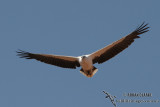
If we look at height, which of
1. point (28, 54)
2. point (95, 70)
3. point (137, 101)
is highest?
point (28, 54)

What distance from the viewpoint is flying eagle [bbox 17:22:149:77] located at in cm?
1686

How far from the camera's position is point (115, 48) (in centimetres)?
1723

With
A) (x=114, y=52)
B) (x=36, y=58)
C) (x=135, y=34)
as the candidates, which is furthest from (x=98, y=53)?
(x=36, y=58)

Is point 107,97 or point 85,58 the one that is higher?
point 85,58

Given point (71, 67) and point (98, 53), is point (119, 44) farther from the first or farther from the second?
point (71, 67)

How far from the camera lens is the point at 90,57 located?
17.2m

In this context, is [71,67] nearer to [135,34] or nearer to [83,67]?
[83,67]

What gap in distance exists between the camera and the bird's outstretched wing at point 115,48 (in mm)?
16750

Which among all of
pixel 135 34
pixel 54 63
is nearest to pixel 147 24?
pixel 135 34

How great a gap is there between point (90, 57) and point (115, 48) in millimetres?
1284

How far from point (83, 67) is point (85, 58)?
0.47 meters

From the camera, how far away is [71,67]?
58.3 feet

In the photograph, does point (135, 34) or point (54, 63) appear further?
point (54, 63)

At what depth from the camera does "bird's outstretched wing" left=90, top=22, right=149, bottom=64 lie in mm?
16750
